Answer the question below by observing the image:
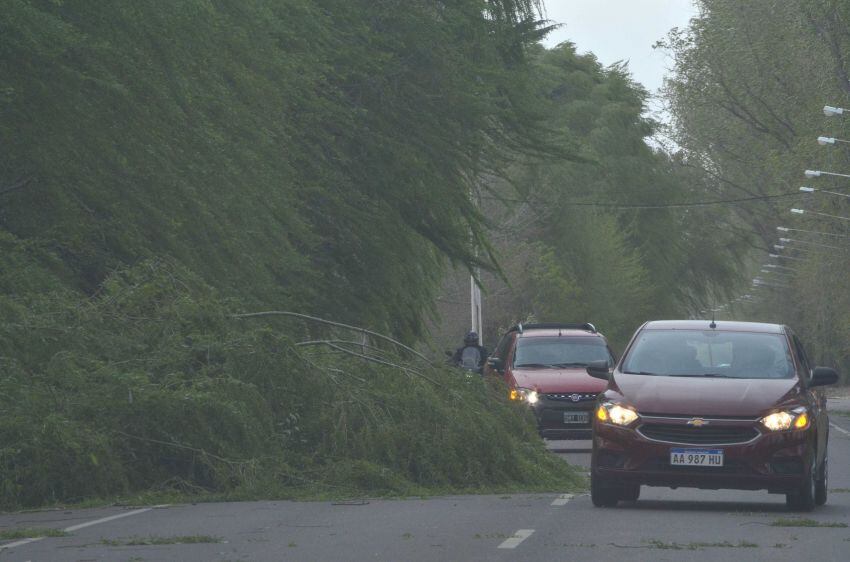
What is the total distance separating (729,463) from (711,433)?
0.29 meters

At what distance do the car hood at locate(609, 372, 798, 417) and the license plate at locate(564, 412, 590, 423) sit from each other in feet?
35.7

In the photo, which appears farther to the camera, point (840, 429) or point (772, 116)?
point (772, 116)

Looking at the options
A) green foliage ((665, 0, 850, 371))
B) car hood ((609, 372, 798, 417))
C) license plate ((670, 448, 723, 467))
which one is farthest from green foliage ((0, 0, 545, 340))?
green foliage ((665, 0, 850, 371))

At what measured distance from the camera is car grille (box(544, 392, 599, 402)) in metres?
26.4

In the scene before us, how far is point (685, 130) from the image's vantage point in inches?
2968

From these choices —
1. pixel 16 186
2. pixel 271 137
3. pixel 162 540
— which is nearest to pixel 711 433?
pixel 162 540

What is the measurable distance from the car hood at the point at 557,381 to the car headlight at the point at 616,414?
11.1m

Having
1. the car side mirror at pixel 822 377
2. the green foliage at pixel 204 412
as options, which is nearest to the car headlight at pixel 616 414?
the car side mirror at pixel 822 377

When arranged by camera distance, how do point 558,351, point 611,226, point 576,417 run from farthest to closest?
1. point 611,226
2. point 558,351
3. point 576,417

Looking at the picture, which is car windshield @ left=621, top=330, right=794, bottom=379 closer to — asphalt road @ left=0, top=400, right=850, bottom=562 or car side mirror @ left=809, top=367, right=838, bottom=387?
car side mirror @ left=809, top=367, right=838, bottom=387

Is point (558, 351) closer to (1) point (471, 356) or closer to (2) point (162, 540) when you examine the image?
(1) point (471, 356)

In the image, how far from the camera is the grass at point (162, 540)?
12289 mm

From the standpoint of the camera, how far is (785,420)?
14.7 metres

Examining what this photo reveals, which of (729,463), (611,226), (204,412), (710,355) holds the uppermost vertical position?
(611,226)
